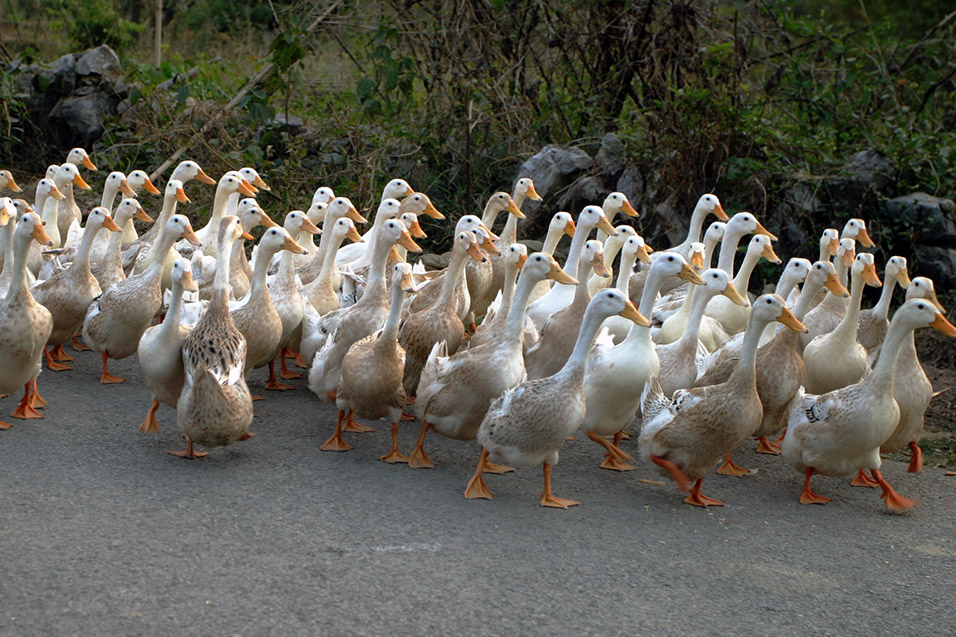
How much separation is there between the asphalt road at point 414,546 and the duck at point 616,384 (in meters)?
0.21

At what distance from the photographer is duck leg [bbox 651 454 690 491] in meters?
5.40

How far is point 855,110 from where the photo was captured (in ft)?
37.7

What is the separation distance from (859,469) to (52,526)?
4.23m

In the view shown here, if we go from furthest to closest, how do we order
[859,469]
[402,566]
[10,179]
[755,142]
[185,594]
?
[755,142] < [10,179] < [859,469] < [402,566] < [185,594]

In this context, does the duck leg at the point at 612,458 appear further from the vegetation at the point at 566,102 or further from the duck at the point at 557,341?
the vegetation at the point at 566,102

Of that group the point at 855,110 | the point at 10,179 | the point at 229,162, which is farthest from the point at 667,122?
the point at 10,179

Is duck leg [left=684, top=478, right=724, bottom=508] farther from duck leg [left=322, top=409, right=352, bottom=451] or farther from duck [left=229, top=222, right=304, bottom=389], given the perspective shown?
duck [left=229, top=222, right=304, bottom=389]

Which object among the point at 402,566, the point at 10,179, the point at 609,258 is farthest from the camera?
the point at 10,179

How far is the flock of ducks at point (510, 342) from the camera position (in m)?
5.40

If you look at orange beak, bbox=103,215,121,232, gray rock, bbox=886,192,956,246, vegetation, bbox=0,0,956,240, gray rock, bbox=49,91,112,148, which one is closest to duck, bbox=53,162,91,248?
vegetation, bbox=0,0,956,240

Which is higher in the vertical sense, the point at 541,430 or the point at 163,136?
the point at 163,136

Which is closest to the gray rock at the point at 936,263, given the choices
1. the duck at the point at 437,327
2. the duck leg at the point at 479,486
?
the duck at the point at 437,327

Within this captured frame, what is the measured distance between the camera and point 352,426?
6363mm

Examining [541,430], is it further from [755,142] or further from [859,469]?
[755,142]
